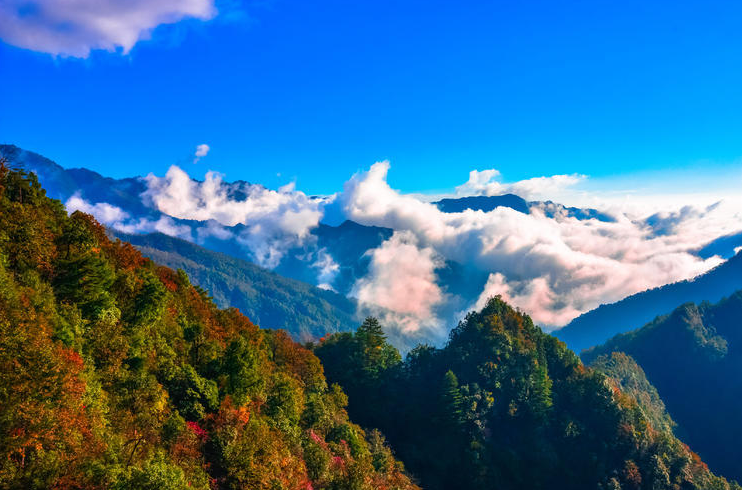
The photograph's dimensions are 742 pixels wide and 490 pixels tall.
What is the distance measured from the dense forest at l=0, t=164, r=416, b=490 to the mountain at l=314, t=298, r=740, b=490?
44033 mm

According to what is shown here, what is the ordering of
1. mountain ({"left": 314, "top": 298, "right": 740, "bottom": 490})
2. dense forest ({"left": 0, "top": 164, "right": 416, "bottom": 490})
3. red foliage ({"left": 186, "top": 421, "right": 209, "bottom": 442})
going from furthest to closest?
mountain ({"left": 314, "top": 298, "right": 740, "bottom": 490}) < red foliage ({"left": 186, "top": 421, "right": 209, "bottom": 442}) < dense forest ({"left": 0, "top": 164, "right": 416, "bottom": 490})

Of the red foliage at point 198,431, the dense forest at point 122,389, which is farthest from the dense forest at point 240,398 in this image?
the red foliage at point 198,431

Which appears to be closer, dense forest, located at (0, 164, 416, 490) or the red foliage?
dense forest, located at (0, 164, 416, 490)

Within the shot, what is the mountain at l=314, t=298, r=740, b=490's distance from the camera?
379 feet

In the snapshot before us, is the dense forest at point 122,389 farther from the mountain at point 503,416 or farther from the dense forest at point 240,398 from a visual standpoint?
the mountain at point 503,416

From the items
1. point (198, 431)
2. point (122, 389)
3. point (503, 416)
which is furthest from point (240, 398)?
point (503, 416)

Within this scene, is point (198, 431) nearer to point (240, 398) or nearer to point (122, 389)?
point (122, 389)


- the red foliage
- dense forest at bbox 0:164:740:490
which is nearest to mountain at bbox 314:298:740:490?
dense forest at bbox 0:164:740:490

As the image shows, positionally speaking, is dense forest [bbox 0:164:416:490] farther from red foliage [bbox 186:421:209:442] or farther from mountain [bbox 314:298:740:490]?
mountain [bbox 314:298:740:490]

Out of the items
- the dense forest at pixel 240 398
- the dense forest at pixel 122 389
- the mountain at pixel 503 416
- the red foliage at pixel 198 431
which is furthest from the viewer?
the mountain at pixel 503 416

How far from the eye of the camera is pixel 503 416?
5212 inches

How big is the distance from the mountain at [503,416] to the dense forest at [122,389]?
44033 mm

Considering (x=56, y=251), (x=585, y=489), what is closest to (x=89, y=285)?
(x=56, y=251)

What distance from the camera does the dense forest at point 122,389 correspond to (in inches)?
1110
